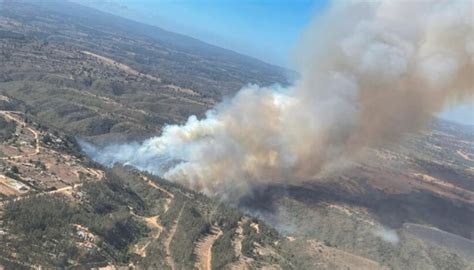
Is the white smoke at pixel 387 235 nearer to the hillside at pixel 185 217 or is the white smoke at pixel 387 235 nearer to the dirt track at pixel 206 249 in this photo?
the hillside at pixel 185 217

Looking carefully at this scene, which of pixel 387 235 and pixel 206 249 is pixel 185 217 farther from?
pixel 387 235

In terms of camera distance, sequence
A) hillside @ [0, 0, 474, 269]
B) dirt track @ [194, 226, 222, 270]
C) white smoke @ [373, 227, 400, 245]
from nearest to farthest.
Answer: hillside @ [0, 0, 474, 269] < dirt track @ [194, 226, 222, 270] < white smoke @ [373, 227, 400, 245]

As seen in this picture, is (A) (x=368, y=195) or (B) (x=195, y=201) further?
(A) (x=368, y=195)

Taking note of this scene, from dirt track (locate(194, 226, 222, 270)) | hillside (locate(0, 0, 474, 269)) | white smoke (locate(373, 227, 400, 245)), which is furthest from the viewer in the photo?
white smoke (locate(373, 227, 400, 245))

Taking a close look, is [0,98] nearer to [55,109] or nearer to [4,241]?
[55,109]

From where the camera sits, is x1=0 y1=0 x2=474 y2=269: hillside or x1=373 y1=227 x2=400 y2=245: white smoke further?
x1=373 y1=227 x2=400 y2=245: white smoke

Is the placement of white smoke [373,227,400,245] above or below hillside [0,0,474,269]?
above

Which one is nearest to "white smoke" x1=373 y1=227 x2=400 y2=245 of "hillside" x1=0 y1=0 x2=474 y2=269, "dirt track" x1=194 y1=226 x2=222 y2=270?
"hillside" x1=0 y1=0 x2=474 y2=269

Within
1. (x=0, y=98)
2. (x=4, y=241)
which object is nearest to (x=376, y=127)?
(x=4, y=241)

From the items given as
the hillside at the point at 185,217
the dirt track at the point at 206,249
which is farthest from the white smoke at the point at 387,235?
the dirt track at the point at 206,249

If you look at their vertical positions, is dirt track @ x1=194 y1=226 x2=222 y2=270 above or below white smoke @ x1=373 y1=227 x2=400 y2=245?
below

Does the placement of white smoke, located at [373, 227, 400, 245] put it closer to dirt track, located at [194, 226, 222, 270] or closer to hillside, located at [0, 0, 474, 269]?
hillside, located at [0, 0, 474, 269]
